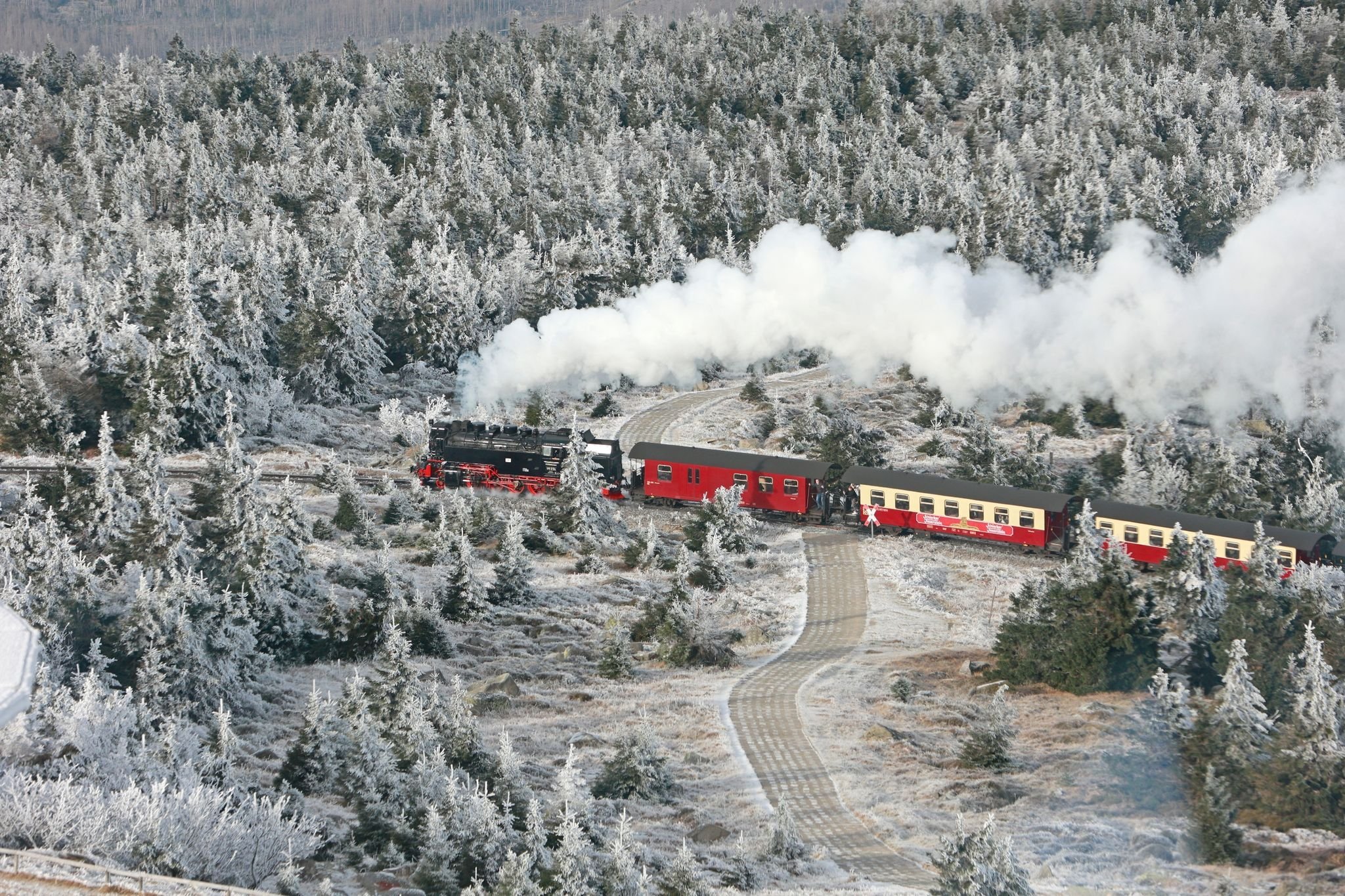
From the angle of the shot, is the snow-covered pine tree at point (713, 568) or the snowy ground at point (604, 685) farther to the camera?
the snow-covered pine tree at point (713, 568)

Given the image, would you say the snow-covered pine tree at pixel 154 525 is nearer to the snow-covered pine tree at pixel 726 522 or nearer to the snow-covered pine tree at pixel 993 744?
the snow-covered pine tree at pixel 726 522

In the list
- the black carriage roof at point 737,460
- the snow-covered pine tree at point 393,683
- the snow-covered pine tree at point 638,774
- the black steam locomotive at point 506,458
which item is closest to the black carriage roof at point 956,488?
the black carriage roof at point 737,460

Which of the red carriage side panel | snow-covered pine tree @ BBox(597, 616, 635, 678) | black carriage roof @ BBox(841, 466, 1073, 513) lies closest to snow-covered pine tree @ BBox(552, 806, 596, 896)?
snow-covered pine tree @ BBox(597, 616, 635, 678)

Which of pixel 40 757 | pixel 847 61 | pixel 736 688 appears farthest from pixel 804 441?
pixel 847 61

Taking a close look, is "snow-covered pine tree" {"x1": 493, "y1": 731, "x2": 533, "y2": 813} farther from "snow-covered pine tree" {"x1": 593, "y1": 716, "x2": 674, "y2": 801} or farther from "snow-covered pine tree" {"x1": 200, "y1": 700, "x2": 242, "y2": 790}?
"snow-covered pine tree" {"x1": 200, "y1": 700, "x2": 242, "y2": 790}

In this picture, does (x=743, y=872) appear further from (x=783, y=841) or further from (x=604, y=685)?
(x=604, y=685)

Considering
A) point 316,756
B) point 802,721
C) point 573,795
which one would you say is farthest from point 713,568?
point 573,795
